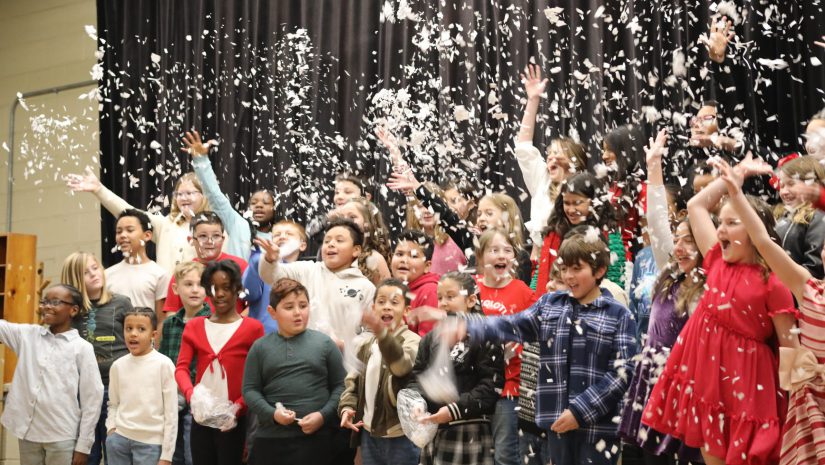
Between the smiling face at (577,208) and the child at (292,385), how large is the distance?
3.94ft

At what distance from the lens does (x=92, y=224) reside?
30.6ft

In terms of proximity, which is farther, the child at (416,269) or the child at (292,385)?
the child at (416,269)

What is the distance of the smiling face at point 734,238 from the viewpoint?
3.45 meters

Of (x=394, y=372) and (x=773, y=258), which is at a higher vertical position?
(x=773, y=258)

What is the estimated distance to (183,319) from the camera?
17.5ft

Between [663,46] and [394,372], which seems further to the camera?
[663,46]

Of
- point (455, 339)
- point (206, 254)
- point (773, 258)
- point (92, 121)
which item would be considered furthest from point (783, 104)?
point (92, 121)

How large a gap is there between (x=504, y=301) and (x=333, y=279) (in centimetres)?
90

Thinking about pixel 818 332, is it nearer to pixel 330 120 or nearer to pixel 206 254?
pixel 206 254

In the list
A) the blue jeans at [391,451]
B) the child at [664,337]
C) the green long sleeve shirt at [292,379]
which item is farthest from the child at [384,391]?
the child at [664,337]

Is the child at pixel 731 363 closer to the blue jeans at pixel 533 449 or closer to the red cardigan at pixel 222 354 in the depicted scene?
the blue jeans at pixel 533 449

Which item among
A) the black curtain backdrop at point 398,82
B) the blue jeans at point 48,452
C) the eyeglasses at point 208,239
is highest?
the black curtain backdrop at point 398,82

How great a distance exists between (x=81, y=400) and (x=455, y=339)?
2685 millimetres

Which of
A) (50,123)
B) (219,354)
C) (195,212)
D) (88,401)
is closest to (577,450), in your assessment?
(219,354)
